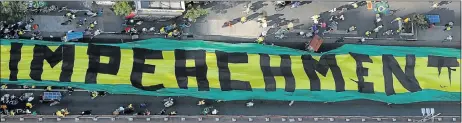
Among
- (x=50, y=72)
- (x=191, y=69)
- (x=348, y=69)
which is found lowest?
(x=348, y=69)

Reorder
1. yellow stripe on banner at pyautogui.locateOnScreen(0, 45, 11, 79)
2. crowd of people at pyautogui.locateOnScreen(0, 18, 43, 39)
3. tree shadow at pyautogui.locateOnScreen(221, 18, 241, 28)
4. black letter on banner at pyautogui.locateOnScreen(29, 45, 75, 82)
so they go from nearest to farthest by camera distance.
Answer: yellow stripe on banner at pyautogui.locateOnScreen(0, 45, 11, 79), black letter on banner at pyautogui.locateOnScreen(29, 45, 75, 82), crowd of people at pyautogui.locateOnScreen(0, 18, 43, 39), tree shadow at pyautogui.locateOnScreen(221, 18, 241, 28)

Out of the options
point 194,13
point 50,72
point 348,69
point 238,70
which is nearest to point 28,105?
point 50,72

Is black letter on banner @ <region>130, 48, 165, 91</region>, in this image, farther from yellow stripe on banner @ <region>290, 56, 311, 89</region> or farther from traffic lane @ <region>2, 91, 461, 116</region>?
yellow stripe on banner @ <region>290, 56, 311, 89</region>

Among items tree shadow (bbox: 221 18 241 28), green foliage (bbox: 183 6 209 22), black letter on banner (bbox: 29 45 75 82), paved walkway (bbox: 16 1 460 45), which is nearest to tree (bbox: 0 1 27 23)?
paved walkway (bbox: 16 1 460 45)

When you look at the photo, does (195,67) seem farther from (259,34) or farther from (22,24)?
(22,24)

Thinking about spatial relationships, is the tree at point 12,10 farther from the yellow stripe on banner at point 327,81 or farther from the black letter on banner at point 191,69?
the yellow stripe on banner at point 327,81

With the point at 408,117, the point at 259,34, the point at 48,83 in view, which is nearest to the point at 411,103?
the point at 408,117

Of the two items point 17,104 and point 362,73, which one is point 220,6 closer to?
point 362,73
